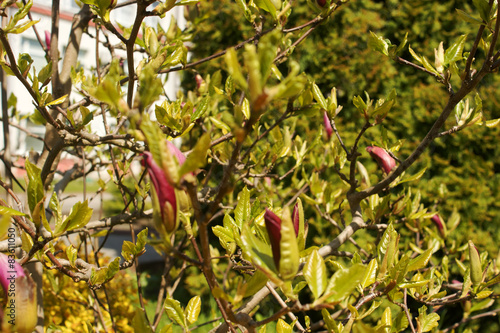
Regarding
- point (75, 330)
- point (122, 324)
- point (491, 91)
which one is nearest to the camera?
point (75, 330)

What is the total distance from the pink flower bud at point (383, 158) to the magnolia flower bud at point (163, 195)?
0.84m

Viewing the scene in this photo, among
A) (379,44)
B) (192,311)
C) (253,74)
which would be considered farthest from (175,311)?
(379,44)

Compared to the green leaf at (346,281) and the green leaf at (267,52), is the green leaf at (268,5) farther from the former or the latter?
the green leaf at (346,281)

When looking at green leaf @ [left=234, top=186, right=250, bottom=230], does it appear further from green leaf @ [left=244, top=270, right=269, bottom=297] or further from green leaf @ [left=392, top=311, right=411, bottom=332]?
green leaf @ [left=392, top=311, right=411, bottom=332]

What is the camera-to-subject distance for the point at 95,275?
874 millimetres

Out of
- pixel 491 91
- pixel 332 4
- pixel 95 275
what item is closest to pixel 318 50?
pixel 491 91

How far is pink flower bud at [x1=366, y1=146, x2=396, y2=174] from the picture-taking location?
1139 millimetres

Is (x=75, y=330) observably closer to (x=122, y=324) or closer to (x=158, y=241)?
(x=122, y=324)

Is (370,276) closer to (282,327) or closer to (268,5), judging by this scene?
(282,327)

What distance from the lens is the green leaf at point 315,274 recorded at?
0.50 m

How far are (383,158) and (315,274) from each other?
73 centimetres

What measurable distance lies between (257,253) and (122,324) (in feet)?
7.61

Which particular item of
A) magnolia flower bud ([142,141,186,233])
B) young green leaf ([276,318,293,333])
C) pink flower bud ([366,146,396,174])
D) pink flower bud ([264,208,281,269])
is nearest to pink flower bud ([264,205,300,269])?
pink flower bud ([264,208,281,269])

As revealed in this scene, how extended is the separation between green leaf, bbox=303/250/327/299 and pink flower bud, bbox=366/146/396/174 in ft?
2.29
